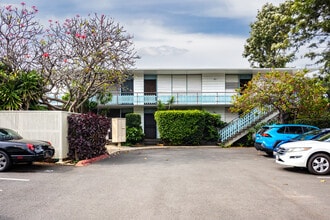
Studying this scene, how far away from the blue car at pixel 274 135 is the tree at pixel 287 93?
362 centimetres

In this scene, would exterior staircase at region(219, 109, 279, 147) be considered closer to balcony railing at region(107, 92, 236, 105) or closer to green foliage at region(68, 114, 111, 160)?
balcony railing at region(107, 92, 236, 105)

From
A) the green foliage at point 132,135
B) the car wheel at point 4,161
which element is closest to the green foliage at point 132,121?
the green foliage at point 132,135

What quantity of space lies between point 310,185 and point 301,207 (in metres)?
2.50

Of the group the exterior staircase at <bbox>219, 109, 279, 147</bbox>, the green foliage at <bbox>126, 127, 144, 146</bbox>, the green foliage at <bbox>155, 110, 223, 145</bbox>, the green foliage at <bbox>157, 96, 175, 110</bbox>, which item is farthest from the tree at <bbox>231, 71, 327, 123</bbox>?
the green foliage at <bbox>126, 127, 144, 146</bbox>

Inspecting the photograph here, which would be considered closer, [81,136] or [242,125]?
[81,136]

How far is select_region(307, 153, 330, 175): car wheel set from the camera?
10.2 meters

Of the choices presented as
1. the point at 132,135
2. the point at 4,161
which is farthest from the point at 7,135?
the point at 132,135

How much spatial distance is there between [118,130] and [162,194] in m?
15.6

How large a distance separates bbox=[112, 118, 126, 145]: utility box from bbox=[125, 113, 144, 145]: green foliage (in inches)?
40.5

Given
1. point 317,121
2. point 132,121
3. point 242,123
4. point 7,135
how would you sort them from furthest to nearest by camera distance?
point 132,121
point 242,123
point 317,121
point 7,135

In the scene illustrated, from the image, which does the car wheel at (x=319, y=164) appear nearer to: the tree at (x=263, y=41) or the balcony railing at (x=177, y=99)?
the balcony railing at (x=177, y=99)

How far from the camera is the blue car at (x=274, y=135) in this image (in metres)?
15.5

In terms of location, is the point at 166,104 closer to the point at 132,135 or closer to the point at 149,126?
the point at 149,126

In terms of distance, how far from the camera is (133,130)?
81.0 ft
